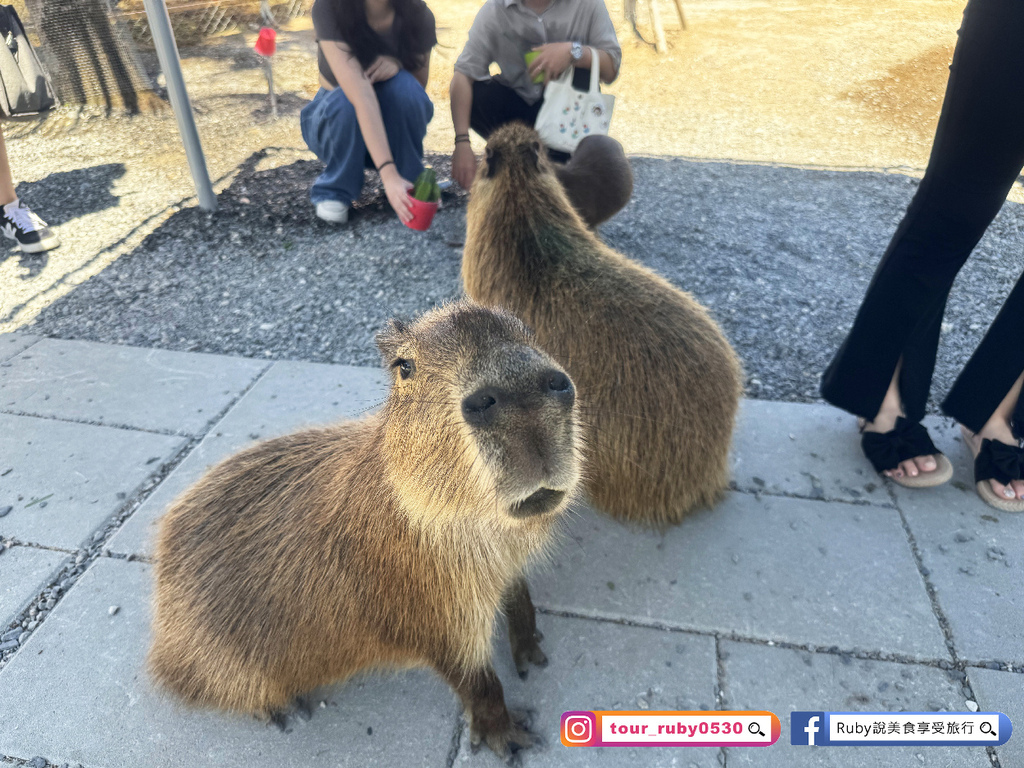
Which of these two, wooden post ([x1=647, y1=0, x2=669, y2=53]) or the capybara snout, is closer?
the capybara snout

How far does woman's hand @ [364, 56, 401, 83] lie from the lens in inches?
163

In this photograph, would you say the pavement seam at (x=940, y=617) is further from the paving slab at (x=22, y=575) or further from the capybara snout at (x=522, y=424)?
the paving slab at (x=22, y=575)

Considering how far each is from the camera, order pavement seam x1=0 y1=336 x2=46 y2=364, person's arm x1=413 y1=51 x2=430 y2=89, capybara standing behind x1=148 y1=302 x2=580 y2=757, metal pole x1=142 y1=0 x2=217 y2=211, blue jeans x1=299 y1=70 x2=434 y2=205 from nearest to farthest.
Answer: capybara standing behind x1=148 y1=302 x2=580 y2=757, pavement seam x1=0 y1=336 x2=46 y2=364, metal pole x1=142 y1=0 x2=217 y2=211, blue jeans x1=299 y1=70 x2=434 y2=205, person's arm x1=413 y1=51 x2=430 y2=89

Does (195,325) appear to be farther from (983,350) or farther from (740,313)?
(983,350)

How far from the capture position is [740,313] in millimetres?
3523

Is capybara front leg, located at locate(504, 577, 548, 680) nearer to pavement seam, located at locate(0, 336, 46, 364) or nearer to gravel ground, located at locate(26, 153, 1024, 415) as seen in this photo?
gravel ground, located at locate(26, 153, 1024, 415)

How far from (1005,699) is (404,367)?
1695mm

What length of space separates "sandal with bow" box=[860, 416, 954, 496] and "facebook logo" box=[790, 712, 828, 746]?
99 cm

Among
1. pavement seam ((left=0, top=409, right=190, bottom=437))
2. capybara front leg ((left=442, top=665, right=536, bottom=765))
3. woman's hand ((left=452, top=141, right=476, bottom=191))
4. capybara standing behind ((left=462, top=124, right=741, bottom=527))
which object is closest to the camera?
capybara front leg ((left=442, top=665, right=536, bottom=765))

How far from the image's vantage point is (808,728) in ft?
5.59

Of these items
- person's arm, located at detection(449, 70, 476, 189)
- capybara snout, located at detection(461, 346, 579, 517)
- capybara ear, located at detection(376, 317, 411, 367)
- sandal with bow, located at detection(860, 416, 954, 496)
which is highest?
capybara snout, located at detection(461, 346, 579, 517)

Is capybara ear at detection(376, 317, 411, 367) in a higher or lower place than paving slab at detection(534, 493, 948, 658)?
higher

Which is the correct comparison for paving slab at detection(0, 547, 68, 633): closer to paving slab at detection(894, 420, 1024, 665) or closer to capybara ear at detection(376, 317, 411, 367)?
capybara ear at detection(376, 317, 411, 367)

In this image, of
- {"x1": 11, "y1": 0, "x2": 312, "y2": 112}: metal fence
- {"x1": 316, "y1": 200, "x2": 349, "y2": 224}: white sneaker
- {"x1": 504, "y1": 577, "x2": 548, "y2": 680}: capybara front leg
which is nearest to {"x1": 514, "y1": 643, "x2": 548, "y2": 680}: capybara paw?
{"x1": 504, "y1": 577, "x2": 548, "y2": 680}: capybara front leg
